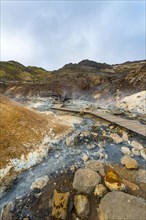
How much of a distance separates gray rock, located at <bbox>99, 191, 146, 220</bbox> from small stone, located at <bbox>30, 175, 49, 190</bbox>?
2219mm

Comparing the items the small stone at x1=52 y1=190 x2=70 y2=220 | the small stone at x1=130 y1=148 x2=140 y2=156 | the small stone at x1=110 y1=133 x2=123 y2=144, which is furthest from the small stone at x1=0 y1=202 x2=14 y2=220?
the small stone at x1=110 y1=133 x2=123 y2=144

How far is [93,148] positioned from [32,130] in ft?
11.5

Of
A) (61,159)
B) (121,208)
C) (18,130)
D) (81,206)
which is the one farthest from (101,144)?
(121,208)

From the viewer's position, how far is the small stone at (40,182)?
5368 millimetres

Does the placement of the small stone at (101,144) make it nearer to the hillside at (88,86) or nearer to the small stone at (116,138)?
the small stone at (116,138)

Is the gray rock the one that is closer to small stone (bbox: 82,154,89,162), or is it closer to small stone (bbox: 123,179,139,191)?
small stone (bbox: 123,179,139,191)

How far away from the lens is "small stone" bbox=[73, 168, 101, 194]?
14.3ft

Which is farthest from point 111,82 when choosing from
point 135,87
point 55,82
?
point 55,82

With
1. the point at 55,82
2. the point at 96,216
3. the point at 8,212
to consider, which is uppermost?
the point at 55,82

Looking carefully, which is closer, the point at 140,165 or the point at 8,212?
the point at 8,212

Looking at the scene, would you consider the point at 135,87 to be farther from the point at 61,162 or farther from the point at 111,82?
the point at 61,162

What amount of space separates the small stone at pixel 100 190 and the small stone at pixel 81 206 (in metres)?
0.28


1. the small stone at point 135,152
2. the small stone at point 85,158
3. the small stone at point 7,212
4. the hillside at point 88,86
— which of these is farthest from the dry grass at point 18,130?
the hillside at point 88,86

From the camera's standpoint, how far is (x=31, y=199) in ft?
15.9
